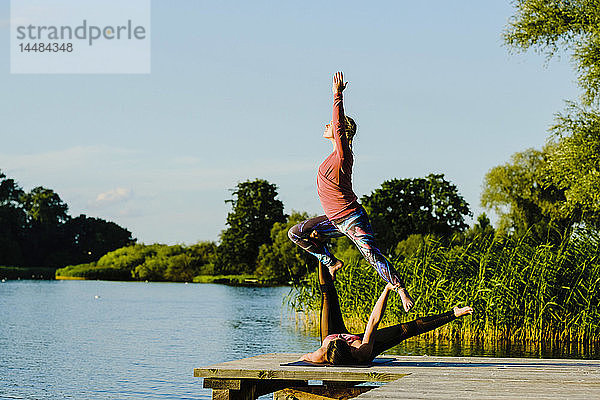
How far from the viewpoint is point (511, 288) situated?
1839cm

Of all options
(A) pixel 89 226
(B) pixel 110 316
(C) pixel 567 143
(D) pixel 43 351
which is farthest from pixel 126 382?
(A) pixel 89 226

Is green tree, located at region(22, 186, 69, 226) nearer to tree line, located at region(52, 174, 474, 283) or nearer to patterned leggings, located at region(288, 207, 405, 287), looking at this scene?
tree line, located at region(52, 174, 474, 283)

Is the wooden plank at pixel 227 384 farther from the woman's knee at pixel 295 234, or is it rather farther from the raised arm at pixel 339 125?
the raised arm at pixel 339 125

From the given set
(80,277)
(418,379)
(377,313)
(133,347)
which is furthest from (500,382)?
(80,277)

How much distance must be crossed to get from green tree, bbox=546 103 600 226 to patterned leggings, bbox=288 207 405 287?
15.9 m

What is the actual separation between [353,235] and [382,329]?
936 millimetres

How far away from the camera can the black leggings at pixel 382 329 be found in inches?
357

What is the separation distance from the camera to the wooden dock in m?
7.19

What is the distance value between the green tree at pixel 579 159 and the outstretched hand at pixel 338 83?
52.9 ft

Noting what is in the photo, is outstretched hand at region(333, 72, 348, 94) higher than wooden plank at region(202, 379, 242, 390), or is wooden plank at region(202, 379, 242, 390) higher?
outstretched hand at region(333, 72, 348, 94)

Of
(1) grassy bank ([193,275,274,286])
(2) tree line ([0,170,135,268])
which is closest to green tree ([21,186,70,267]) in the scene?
(2) tree line ([0,170,135,268])

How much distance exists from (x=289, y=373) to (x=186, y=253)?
75.2m

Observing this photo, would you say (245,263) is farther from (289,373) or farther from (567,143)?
(289,373)

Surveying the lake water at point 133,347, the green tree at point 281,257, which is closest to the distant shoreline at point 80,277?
the green tree at point 281,257
